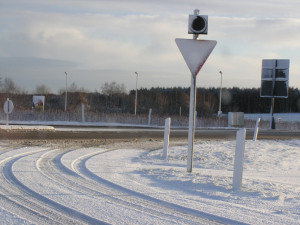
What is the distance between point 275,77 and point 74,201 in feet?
69.5

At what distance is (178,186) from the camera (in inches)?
275

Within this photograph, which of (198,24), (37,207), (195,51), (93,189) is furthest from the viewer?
(198,24)

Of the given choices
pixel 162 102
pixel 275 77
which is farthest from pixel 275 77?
pixel 162 102

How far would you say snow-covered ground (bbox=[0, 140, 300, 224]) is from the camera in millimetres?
4910

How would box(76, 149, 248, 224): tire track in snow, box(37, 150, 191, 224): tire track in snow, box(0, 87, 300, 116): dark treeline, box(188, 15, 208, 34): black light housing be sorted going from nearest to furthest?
box(76, 149, 248, 224): tire track in snow
box(37, 150, 191, 224): tire track in snow
box(188, 15, 208, 34): black light housing
box(0, 87, 300, 116): dark treeline

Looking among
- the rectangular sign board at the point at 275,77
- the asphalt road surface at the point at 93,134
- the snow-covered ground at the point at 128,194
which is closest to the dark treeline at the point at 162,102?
the rectangular sign board at the point at 275,77

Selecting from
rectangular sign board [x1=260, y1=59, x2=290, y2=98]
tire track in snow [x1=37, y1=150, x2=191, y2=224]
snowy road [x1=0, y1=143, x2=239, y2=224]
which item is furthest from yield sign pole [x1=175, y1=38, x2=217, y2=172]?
rectangular sign board [x1=260, y1=59, x2=290, y2=98]

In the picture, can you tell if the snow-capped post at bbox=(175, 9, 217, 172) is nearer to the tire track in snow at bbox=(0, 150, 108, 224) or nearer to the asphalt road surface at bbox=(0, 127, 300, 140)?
the tire track in snow at bbox=(0, 150, 108, 224)

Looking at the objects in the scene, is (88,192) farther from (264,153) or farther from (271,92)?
(271,92)

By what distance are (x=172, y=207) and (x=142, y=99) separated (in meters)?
75.8

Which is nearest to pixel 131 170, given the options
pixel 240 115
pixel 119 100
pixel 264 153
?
pixel 264 153

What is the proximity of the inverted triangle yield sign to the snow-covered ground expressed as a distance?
213 cm

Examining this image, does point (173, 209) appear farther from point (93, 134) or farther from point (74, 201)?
point (93, 134)

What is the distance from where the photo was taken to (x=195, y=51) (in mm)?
8156
